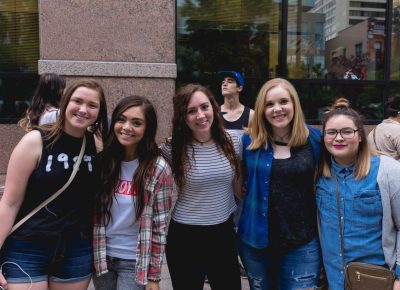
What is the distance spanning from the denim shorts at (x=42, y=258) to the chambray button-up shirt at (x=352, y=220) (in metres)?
1.47

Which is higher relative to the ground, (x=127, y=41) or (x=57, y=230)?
(x=127, y=41)

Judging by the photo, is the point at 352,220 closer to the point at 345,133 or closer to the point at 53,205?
the point at 345,133

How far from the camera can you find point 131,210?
7.64ft

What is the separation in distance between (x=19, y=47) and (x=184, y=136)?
4.73 metres

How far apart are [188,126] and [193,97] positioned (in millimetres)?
196

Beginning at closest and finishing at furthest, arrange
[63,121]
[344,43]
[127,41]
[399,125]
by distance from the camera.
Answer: [63,121] < [399,125] < [127,41] < [344,43]

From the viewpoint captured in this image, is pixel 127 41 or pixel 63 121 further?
pixel 127 41

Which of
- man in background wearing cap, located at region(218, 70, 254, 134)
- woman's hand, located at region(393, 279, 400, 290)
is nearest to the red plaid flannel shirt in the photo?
woman's hand, located at region(393, 279, 400, 290)

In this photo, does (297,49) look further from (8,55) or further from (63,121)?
(63,121)

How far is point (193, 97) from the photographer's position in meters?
2.59

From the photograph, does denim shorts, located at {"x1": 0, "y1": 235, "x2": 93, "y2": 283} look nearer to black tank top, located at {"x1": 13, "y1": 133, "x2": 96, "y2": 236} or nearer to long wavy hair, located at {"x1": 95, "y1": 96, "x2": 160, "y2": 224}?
black tank top, located at {"x1": 13, "y1": 133, "x2": 96, "y2": 236}

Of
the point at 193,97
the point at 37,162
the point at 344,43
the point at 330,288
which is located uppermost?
the point at 344,43

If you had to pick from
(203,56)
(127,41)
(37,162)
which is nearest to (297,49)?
(203,56)

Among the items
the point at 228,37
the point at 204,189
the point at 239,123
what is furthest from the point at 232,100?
the point at 228,37
